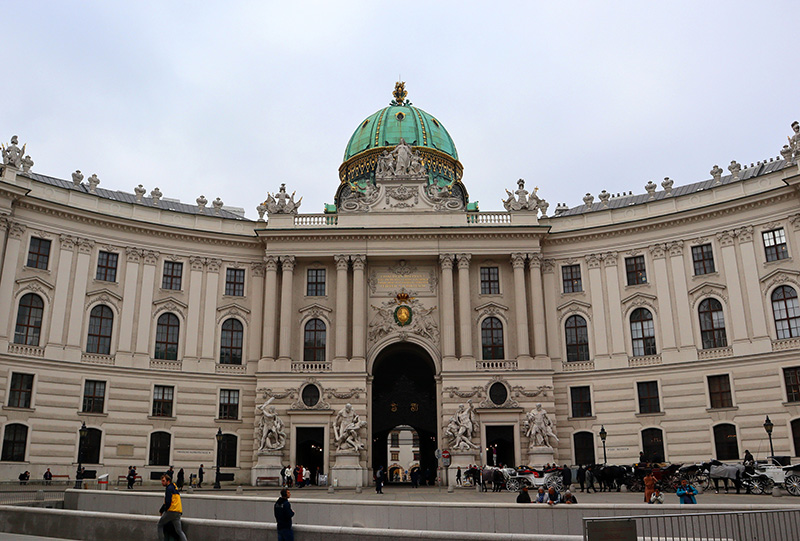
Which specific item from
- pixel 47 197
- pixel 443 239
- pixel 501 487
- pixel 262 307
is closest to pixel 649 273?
pixel 443 239

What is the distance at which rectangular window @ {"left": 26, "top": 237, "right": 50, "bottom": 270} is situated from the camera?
4309 centimetres

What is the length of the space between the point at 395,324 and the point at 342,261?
18.8 ft

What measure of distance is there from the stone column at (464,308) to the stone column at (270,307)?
12.8 metres

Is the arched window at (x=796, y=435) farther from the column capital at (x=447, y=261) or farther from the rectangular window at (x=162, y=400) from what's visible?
the rectangular window at (x=162, y=400)

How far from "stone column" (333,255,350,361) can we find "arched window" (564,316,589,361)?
50.2 ft

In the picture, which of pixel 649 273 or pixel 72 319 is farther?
pixel 649 273

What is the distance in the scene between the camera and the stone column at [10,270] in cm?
4100

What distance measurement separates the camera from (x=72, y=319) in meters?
43.7

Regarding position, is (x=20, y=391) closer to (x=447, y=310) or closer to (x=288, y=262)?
(x=288, y=262)

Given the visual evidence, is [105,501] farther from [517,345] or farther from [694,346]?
[694,346]

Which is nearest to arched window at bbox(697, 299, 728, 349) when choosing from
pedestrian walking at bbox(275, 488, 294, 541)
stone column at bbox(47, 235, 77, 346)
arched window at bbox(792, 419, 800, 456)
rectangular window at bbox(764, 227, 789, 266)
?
rectangular window at bbox(764, 227, 789, 266)

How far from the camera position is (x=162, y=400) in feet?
149

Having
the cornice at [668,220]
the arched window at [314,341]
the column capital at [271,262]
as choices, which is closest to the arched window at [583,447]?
the cornice at [668,220]

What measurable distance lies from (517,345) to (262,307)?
17904mm
